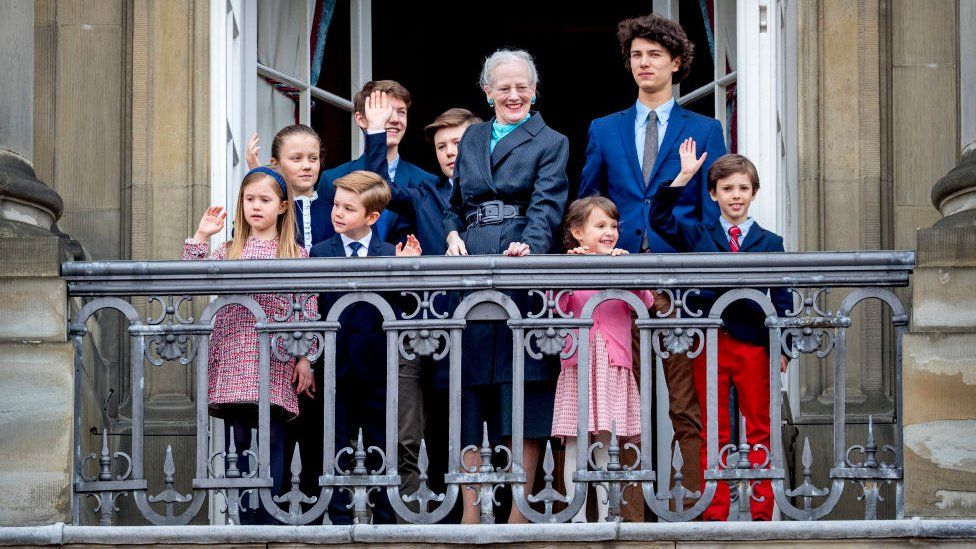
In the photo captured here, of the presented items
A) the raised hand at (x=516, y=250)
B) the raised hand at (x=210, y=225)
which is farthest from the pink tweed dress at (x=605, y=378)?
the raised hand at (x=210, y=225)

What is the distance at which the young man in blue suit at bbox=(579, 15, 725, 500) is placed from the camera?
8.96m

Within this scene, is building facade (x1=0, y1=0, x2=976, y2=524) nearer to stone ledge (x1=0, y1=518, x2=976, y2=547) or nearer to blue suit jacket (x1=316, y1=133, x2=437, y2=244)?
blue suit jacket (x1=316, y1=133, x2=437, y2=244)

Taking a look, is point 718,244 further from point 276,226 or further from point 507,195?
point 276,226

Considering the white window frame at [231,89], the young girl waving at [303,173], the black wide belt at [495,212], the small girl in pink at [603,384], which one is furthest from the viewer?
the white window frame at [231,89]

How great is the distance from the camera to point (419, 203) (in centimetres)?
925

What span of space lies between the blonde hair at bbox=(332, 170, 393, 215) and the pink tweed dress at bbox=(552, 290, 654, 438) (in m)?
0.92

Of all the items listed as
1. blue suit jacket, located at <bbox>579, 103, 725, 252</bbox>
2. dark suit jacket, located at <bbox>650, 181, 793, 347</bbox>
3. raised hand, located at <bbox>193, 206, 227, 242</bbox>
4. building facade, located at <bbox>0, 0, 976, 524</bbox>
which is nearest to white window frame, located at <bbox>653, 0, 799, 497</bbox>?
building facade, located at <bbox>0, 0, 976, 524</bbox>

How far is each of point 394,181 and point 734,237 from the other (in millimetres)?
1629

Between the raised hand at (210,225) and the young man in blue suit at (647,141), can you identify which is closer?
the raised hand at (210,225)

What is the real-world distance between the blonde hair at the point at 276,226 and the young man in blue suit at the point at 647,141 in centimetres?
128

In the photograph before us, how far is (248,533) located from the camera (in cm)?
794

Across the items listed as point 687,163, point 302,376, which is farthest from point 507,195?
point 302,376

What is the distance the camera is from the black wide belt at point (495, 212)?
8.69 m

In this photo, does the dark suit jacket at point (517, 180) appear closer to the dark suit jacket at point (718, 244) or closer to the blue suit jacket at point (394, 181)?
the dark suit jacket at point (718, 244)
